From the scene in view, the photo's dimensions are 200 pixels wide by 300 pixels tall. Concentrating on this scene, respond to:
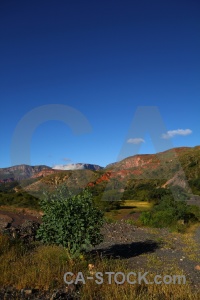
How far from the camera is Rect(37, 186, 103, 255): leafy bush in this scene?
7570 millimetres

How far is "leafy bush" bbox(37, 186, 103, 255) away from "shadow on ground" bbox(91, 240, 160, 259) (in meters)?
1.75

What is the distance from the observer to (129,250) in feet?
33.6

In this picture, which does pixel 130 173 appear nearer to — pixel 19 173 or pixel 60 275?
pixel 19 173

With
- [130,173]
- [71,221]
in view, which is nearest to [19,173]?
[130,173]

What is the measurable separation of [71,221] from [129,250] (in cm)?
353

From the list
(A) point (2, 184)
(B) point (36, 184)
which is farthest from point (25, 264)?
(A) point (2, 184)

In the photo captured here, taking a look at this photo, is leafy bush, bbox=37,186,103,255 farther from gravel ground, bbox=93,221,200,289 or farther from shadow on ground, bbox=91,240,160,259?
shadow on ground, bbox=91,240,160,259

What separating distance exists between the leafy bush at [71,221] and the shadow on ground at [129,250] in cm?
175

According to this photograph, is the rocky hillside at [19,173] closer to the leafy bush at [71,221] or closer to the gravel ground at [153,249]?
the gravel ground at [153,249]

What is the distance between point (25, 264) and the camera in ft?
24.0

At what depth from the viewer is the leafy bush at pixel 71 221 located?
298 inches

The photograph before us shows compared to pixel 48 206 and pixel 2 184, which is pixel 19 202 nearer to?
pixel 2 184


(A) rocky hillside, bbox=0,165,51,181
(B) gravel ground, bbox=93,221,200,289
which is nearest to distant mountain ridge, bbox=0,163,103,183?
(A) rocky hillside, bbox=0,165,51,181

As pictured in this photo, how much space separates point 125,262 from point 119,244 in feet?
11.1
